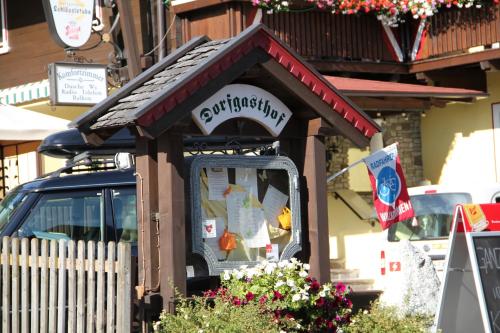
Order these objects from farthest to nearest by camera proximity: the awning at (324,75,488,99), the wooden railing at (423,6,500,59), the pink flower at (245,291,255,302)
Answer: the wooden railing at (423,6,500,59) → the awning at (324,75,488,99) → the pink flower at (245,291,255,302)

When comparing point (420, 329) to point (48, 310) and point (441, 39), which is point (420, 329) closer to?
point (48, 310)

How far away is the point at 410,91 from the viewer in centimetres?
1443

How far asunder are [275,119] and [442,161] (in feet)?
31.9

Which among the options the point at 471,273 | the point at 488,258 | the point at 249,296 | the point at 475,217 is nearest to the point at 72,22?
the point at 475,217

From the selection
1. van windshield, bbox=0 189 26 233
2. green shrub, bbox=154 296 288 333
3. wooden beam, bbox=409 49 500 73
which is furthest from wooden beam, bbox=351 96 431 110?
green shrub, bbox=154 296 288 333

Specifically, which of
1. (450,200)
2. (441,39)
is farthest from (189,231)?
(441,39)

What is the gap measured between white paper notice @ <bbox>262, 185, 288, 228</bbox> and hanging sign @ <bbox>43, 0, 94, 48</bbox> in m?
6.37

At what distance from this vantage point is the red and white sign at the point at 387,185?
28.1ft

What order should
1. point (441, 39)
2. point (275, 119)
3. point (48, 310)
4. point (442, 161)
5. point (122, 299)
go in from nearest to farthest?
point (122, 299) < point (48, 310) < point (275, 119) < point (441, 39) < point (442, 161)

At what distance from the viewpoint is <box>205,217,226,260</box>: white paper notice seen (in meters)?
7.65

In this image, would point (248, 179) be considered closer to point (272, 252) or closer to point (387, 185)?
point (272, 252)

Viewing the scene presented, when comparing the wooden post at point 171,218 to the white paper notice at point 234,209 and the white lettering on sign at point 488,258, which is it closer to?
the white paper notice at point 234,209

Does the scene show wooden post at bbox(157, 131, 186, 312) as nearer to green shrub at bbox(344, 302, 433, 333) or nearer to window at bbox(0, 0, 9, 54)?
green shrub at bbox(344, 302, 433, 333)

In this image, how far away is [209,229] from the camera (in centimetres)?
759
